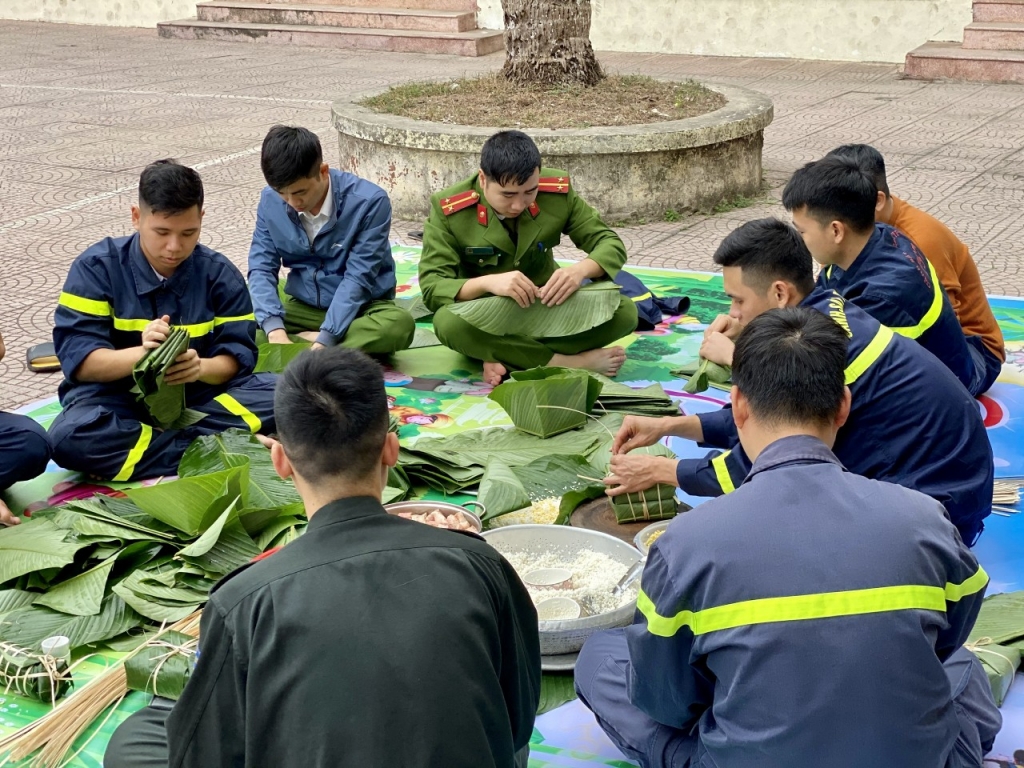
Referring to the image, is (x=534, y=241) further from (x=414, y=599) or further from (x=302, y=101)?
(x=302, y=101)

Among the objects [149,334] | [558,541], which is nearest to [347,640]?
[558,541]

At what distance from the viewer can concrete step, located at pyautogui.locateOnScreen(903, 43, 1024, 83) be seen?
11.6m

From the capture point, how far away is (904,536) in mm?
1891

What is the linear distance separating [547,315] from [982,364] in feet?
5.50

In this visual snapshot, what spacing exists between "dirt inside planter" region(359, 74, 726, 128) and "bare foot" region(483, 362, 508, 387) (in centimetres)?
297

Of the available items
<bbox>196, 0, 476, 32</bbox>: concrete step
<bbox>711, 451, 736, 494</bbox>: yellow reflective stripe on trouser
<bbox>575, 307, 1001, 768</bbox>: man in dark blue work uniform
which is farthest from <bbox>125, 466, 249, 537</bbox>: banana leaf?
<bbox>196, 0, 476, 32</bbox>: concrete step

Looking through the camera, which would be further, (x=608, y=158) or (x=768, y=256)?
(x=608, y=158)

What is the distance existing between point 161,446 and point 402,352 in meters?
1.52

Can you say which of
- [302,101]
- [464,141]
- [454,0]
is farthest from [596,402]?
[454,0]

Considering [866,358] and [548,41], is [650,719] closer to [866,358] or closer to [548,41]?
[866,358]

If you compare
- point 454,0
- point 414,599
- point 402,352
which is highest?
point 454,0

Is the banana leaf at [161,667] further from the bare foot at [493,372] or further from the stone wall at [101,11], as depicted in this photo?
the stone wall at [101,11]

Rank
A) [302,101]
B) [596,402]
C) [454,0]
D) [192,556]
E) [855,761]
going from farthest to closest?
1. [454,0]
2. [302,101]
3. [596,402]
4. [192,556]
5. [855,761]

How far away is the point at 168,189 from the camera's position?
3752mm
